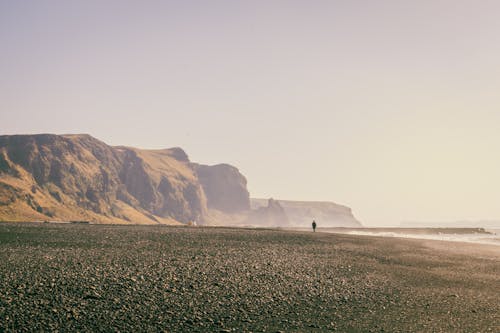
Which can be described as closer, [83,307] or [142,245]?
[83,307]

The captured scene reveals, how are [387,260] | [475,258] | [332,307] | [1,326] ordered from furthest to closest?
[475,258], [387,260], [332,307], [1,326]

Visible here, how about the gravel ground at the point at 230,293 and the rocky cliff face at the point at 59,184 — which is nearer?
the gravel ground at the point at 230,293

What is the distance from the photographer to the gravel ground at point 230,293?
13.4m

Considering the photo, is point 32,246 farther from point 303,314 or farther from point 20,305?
point 303,314

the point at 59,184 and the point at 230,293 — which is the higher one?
the point at 59,184

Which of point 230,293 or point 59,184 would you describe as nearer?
point 230,293

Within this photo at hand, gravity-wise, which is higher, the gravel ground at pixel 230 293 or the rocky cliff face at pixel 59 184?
the rocky cliff face at pixel 59 184

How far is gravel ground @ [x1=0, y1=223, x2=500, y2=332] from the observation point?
527 inches

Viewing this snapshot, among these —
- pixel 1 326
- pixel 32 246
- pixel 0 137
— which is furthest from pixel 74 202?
pixel 1 326

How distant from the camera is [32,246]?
28.8 metres

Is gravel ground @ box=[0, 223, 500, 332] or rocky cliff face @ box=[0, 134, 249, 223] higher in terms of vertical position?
rocky cliff face @ box=[0, 134, 249, 223]

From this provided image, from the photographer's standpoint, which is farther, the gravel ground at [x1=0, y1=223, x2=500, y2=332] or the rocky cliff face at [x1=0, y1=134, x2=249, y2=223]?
the rocky cliff face at [x1=0, y1=134, x2=249, y2=223]

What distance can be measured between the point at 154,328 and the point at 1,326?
471 centimetres

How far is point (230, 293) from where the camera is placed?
1716 centimetres
